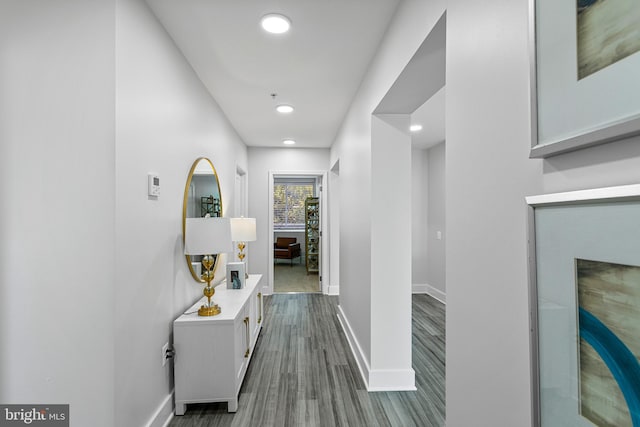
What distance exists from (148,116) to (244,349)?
6.18ft

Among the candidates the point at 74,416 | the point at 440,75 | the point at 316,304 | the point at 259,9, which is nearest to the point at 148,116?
the point at 259,9

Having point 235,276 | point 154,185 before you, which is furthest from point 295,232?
point 154,185

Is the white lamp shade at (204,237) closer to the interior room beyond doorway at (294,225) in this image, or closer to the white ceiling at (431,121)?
the white ceiling at (431,121)

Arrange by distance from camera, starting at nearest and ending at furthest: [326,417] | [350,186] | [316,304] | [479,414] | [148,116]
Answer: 1. [479,414]
2. [148,116]
3. [326,417]
4. [350,186]
5. [316,304]

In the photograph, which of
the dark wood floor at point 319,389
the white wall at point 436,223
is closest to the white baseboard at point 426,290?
the white wall at point 436,223

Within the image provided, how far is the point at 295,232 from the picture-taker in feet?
31.6

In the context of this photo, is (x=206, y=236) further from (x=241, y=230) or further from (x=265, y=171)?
(x=265, y=171)

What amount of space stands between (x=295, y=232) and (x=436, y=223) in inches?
199

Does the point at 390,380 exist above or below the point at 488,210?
below

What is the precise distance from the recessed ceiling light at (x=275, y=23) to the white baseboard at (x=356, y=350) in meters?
2.48

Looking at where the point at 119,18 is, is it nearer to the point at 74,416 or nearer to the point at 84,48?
the point at 84,48

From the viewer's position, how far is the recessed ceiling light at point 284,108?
3.59 m

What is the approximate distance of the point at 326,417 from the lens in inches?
84.1
